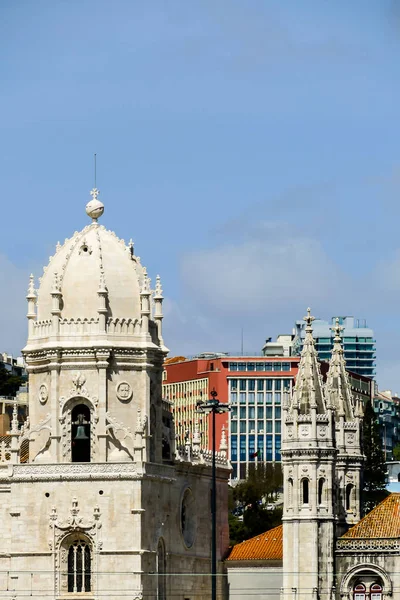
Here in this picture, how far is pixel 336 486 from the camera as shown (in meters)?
113

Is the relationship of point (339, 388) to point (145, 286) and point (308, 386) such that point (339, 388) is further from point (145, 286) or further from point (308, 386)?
point (145, 286)

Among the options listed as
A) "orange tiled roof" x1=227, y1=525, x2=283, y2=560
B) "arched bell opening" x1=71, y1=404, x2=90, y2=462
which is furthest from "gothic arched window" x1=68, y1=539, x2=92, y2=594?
"orange tiled roof" x1=227, y1=525, x2=283, y2=560

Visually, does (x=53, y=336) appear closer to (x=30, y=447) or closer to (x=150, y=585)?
(x=30, y=447)

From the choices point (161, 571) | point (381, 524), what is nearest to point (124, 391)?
point (161, 571)

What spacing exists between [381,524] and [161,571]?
36.2 feet

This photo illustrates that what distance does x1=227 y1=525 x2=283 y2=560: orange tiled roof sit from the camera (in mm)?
118000

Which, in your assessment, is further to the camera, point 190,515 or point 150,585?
point 190,515

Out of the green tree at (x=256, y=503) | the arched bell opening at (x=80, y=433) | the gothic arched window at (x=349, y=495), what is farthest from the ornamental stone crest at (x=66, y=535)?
the green tree at (x=256, y=503)

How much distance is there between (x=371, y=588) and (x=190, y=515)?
39.3 feet

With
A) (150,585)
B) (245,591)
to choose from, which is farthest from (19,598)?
(245,591)

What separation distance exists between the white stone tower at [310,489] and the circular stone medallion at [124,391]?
806cm

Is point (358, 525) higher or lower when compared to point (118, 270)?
lower

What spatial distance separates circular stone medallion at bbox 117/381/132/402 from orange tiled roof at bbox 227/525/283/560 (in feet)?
45.5

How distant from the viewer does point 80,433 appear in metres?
109
